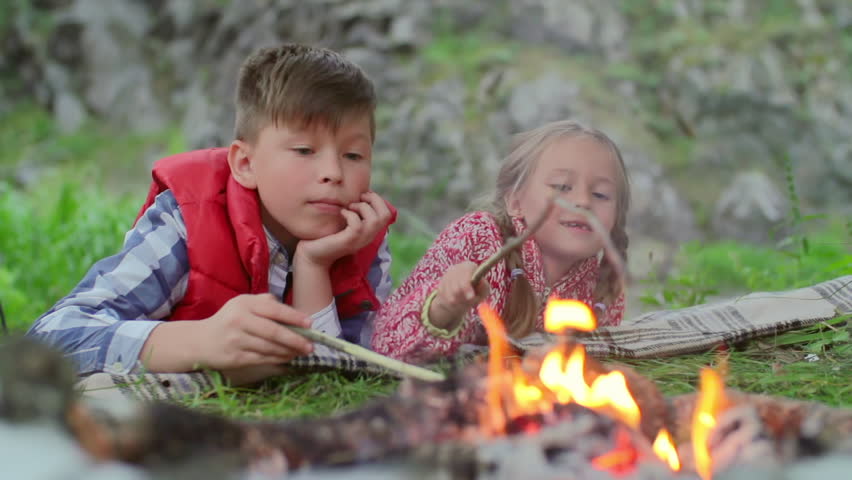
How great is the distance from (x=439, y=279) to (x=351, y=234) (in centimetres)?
27

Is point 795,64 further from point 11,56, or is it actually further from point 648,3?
point 11,56

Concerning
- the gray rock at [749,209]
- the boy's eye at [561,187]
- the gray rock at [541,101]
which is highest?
the gray rock at [541,101]

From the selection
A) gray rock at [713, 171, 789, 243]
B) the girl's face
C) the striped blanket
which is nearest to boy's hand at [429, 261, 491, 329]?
the striped blanket

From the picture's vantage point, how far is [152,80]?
1062 centimetres

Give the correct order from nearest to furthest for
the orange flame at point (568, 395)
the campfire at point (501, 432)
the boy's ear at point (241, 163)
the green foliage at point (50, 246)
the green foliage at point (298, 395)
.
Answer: the campfire at point (501, 432) → the orange flame at point (568, 395) → the green foliage at point (298, 395) → the boy's ear at point (241, 163) → the green foliage at point (50, 246)

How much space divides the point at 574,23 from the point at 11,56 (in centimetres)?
813

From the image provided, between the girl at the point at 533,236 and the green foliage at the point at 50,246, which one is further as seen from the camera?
the green foliage at the point at 50,246

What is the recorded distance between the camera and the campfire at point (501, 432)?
99cm

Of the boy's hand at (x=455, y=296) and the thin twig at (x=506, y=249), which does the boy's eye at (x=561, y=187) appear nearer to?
the boy's hand at (x=455, y=296)

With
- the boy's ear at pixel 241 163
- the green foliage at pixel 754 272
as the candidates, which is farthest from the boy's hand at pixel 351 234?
the green foliage at pixel 754 272

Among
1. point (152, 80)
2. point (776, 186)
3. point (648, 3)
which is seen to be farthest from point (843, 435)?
point (152, 80)

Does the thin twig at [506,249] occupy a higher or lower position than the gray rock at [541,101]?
lower

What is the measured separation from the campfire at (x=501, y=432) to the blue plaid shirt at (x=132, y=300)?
0.80m

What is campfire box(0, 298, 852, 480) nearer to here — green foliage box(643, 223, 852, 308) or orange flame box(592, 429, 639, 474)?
orange flame box(592, 429, 639, 474)
